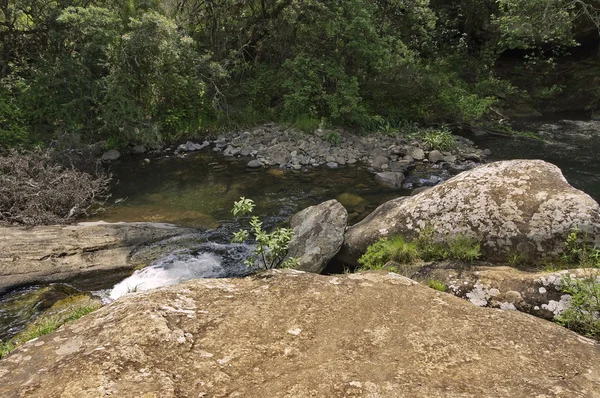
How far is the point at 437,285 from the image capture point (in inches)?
222

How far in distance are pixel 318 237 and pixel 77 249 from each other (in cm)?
466

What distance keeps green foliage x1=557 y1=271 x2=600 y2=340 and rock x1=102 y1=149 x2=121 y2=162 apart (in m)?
14.0

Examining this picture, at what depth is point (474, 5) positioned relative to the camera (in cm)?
1961

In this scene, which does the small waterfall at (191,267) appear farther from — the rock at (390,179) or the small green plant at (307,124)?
the small green plant at (307,124)

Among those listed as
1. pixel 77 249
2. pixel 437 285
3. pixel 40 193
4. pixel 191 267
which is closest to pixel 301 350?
pixel 437 285

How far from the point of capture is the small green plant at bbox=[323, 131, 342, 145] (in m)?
15.3

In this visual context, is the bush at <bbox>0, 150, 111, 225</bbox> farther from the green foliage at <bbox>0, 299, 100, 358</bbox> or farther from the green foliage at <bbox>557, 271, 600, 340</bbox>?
the green foliage at <bbox>557, 271, 600, 340</bbox>

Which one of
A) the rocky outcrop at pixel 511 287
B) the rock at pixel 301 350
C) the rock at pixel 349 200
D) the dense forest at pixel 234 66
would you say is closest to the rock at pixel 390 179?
the rock at pixel 349 200

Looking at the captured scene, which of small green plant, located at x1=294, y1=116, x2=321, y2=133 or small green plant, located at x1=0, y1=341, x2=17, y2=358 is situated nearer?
small green plant, located at x1=0, y1=341, x2=17, y2=358

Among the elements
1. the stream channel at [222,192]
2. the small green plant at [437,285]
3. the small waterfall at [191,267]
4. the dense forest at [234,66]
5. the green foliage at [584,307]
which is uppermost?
the dense forest at [234,66]

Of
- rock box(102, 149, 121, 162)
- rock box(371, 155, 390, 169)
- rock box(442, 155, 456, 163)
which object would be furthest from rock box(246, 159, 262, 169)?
rock box(442, 155, 456, 163)

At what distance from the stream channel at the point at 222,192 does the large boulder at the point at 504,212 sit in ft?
9.48

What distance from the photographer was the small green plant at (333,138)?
603 inches

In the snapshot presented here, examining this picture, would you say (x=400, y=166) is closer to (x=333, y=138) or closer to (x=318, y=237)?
(x=333, y=138)
